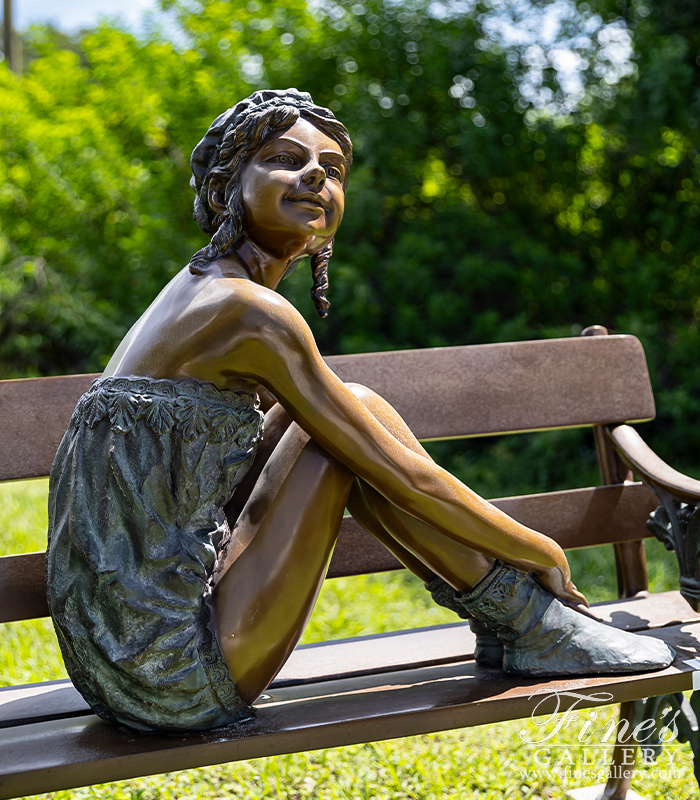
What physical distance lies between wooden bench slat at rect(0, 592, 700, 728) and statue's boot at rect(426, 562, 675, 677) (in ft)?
0.85

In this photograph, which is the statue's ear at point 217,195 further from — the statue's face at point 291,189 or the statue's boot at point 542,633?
the statue's boot at point 542,633

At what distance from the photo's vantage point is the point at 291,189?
1957mm

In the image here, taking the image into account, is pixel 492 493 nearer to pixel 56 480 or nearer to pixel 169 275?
pixel 169 275

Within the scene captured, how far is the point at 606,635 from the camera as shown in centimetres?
201

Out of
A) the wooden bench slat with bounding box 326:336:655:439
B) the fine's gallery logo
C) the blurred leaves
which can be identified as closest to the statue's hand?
the fine's gallery logo

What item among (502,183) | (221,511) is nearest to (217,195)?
(221,511)

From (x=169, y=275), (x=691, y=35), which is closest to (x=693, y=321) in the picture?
(x=691, y=35)

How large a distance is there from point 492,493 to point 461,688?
14.0 ft

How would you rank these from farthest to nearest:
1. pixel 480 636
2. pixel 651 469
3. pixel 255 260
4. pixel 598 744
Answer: pixel 598 744 < pixel 651 469 < pixel 480 636 < pixel 255 260

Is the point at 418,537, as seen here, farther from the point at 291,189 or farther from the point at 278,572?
the point at 291,189

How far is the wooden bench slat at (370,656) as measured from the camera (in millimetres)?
2109

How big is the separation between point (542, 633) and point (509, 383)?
1.10 meters

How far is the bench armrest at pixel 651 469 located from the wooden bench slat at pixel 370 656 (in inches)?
13.8

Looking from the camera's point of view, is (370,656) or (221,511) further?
(370,656)
